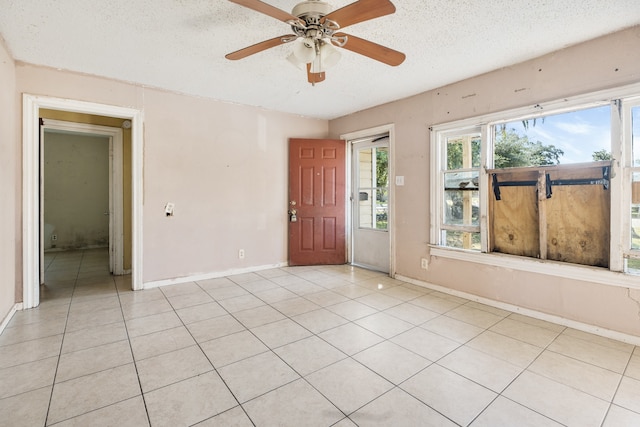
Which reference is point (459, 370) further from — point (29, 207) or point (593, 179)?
point (29, 207)

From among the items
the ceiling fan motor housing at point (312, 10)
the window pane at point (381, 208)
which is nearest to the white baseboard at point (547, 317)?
the window pane at point (381, 208)

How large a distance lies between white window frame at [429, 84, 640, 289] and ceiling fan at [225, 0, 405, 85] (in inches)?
60.8

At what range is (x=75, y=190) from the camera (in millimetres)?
6449

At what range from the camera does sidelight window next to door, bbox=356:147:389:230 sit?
447 centimetres

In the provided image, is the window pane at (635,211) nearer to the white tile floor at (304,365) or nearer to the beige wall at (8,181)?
the white tile floor at (304,365)

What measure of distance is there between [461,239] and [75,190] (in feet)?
24.9

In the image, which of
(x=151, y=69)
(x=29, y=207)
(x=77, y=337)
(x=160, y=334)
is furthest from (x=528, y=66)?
(x=29, y=207)

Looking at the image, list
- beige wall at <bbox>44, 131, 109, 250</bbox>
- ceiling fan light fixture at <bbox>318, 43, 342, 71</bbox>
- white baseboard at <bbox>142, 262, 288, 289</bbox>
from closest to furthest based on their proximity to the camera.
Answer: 1. ceiling fan light fixture at <bbox>318, 43, 342, 71</bbox>
2. white baseboard at <bbox>142, 262, 288, 289</bbox>
3. beige wall at <bbox>44, 131, 109, 250</bbox>

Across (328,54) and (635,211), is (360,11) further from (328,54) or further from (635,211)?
(635,211)

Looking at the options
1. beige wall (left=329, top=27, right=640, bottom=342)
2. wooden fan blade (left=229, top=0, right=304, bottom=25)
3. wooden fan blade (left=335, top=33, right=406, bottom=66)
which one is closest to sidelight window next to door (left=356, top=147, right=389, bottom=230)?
beige wall (left=329, top=27, right=640, bottom=342)

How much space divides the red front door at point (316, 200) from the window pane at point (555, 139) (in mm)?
2319

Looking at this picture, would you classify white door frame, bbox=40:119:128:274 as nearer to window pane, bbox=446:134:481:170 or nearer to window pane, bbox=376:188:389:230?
window pane, bbox=376:188:389:230

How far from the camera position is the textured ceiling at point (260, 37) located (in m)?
2.05

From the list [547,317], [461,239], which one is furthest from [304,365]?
[461,239]
